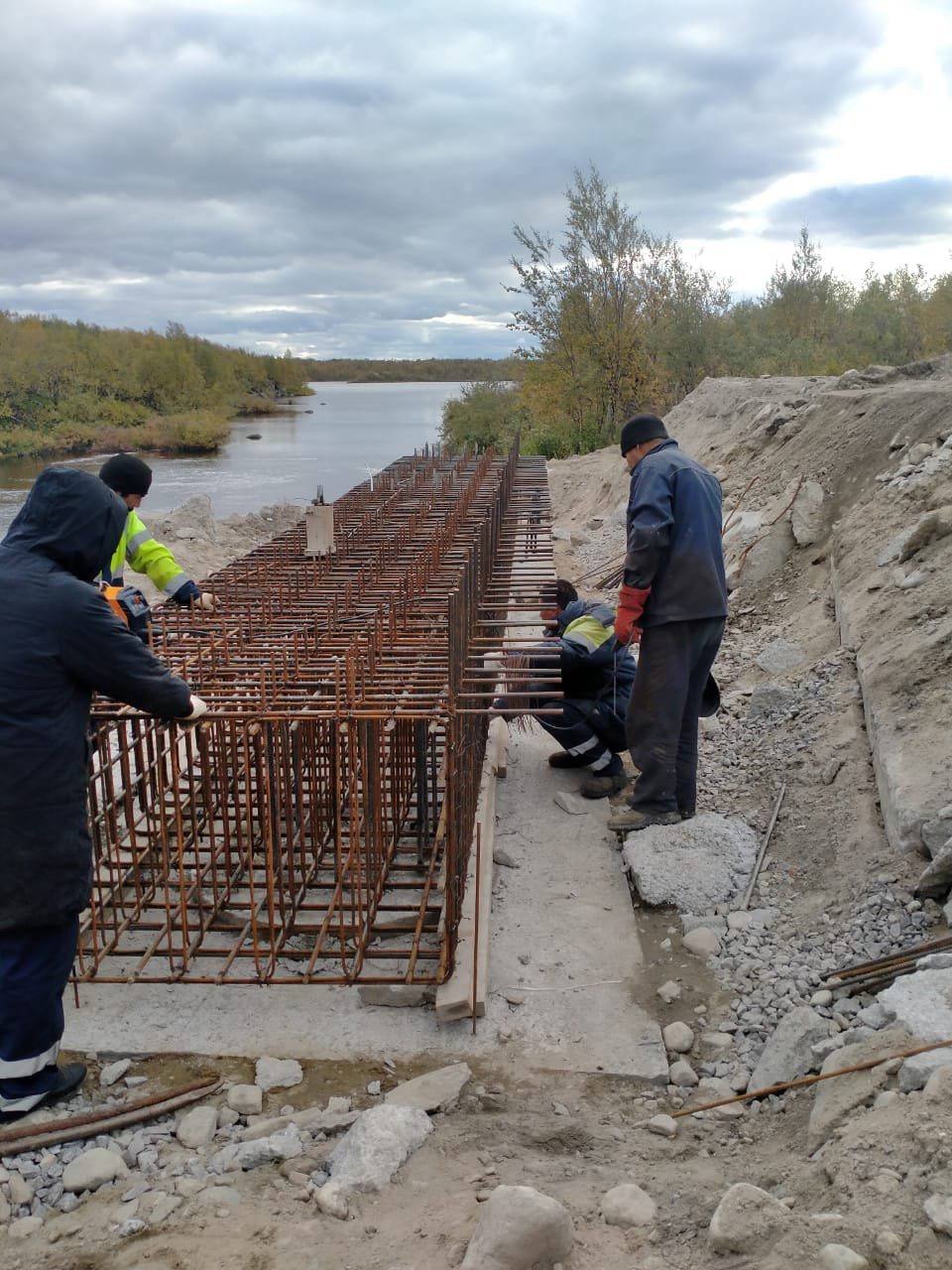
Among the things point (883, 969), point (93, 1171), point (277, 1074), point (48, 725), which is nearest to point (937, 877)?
point (883, 969)

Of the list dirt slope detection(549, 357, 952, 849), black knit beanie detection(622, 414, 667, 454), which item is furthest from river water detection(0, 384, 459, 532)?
black knit beanie detection(622, 414, 667, 454)

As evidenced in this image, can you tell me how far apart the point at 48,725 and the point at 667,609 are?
2796 millimetres

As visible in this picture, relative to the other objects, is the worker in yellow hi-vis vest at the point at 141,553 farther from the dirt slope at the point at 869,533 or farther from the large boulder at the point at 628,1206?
the large boulder at the point at 628,1206

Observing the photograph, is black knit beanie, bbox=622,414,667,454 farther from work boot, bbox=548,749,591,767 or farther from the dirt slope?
work boot, bbox=548,749,591,767

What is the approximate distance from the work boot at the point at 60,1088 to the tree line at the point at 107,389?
46282 mm

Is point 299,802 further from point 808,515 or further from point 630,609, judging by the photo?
point 808,515

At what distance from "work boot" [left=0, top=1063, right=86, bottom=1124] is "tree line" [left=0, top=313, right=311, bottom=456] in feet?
152

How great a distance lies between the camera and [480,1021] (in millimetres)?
3367

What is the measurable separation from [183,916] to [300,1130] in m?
0.85

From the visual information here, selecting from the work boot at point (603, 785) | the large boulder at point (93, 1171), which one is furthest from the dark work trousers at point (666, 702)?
the large boulder at point (93, 1171)

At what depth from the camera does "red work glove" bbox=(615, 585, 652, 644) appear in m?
4.54

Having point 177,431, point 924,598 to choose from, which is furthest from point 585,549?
point 177,431

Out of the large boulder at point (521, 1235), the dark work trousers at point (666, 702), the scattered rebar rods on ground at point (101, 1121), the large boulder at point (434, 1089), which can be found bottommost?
the scattered rebar rods on ground at point (101, 1121)

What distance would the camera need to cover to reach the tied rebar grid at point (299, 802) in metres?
3.49
